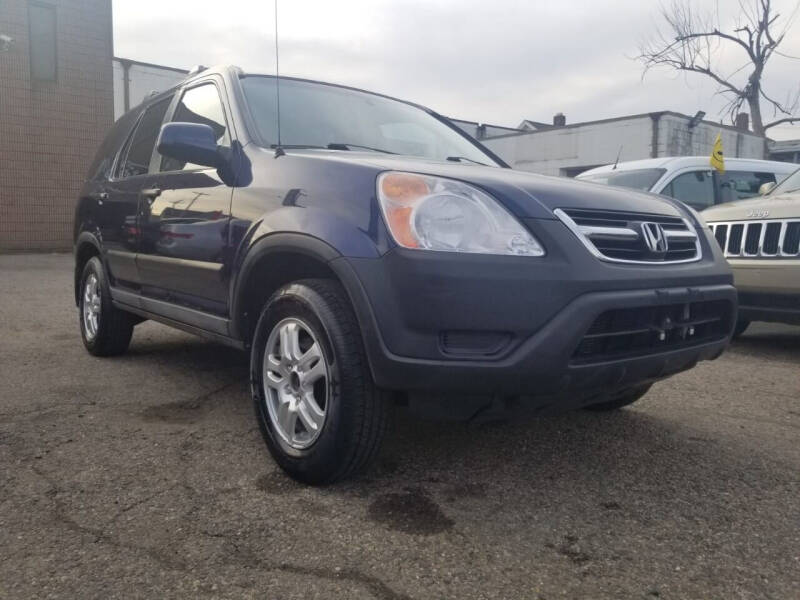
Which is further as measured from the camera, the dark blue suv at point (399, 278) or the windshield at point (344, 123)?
the windshield at point (344, 123)

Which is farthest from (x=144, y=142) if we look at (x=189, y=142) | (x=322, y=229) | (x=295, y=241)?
(x=322, y=229)

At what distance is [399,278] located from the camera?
229 cm

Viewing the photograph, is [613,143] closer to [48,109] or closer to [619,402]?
[48,109]

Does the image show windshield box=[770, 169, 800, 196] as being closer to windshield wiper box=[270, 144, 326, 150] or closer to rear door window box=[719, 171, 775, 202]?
rear door window box=[719, 171, 775, 202]

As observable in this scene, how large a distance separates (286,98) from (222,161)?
56 cm

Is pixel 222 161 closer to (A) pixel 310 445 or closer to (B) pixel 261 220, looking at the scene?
(B) pixel 261 220

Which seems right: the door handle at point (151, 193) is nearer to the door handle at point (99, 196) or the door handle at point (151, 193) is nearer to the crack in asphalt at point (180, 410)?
the door handle at point (99, 196)

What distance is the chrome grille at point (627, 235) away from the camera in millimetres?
2492

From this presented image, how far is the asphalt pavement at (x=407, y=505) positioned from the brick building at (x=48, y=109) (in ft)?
39.2

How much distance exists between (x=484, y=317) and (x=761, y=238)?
3792mm

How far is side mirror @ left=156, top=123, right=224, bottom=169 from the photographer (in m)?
3.06

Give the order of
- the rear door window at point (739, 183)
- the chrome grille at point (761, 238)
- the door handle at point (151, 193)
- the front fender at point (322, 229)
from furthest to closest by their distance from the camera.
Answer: the rear door window at point (739, 183)
the chrome grille at point (761, 238)
the door handle at point (151, 193)
the front fender at point (322, 229)

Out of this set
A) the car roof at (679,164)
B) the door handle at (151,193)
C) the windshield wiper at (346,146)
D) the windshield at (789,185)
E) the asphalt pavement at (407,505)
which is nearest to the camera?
the asphalt pavement at (407,505)

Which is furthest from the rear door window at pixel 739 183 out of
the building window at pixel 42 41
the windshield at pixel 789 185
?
the building window at pixel 42 41
